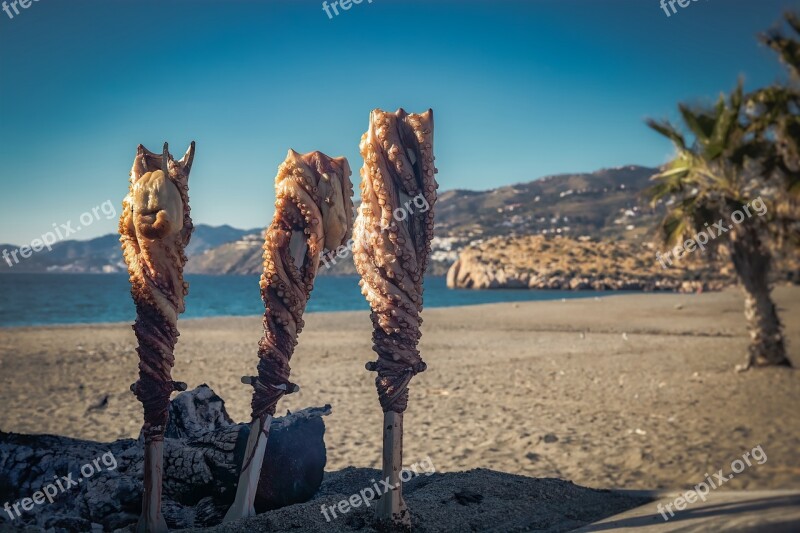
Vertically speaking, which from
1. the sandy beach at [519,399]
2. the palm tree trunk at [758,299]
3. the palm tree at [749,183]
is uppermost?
the palm tree at [749,183]

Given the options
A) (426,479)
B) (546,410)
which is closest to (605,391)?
(546,410)

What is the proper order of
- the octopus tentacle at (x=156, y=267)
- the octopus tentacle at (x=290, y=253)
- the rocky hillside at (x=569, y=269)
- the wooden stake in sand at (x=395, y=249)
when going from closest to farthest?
the octopus tentacle at (x=156, y=267) < the wooden stake in sand at (x=395, y=249) < the octopus tentacle at (x=290, y=253) < the rocky hillside at (x=569, y=269)

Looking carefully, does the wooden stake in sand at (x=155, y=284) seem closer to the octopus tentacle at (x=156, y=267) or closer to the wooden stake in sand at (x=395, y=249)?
the octopus tentacle at (x=156, y=267)

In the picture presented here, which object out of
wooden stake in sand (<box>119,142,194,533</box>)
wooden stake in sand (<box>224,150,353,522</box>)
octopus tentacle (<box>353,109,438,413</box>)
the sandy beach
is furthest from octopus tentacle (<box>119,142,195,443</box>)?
the sandy beach

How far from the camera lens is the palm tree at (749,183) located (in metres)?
12.0

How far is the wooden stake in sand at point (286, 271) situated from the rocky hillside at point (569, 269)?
80045 mm

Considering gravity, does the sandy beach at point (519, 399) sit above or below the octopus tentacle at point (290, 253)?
below

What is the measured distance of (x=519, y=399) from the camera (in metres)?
11.5

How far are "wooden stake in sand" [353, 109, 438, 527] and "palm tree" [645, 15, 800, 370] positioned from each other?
10.6 m

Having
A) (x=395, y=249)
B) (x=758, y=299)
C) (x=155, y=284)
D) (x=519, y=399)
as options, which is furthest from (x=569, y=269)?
(x=155, y=284)

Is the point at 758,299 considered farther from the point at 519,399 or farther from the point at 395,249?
the point at 395,249

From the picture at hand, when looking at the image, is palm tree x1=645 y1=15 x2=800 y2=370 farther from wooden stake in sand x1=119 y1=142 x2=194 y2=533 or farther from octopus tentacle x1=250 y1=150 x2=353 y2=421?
wooden stake in sand x1=119 y1=142 x2=194 y2=533

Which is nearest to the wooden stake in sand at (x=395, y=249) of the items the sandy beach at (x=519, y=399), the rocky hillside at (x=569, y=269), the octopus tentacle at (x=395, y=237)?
the octopus tentacle at (x=395, y=237)

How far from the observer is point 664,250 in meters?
12.9
